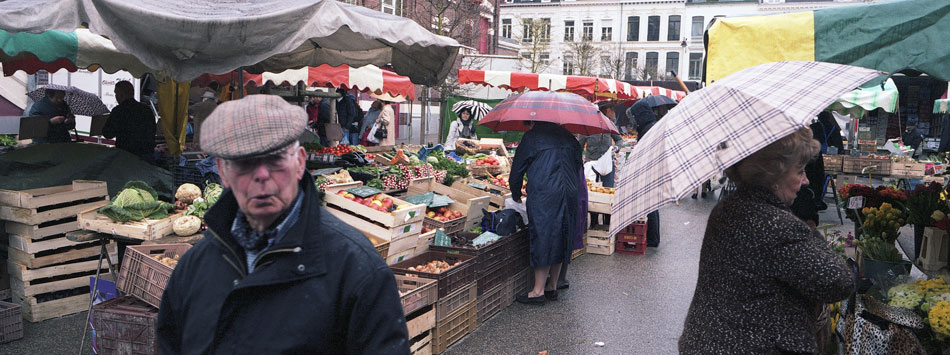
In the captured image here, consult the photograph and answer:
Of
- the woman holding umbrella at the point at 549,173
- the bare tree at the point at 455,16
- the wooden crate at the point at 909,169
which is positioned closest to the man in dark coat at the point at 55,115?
the woman holding umbrella at the point at 549,173

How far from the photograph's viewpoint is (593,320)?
6.34 metres

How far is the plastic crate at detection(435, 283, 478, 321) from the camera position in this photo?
5.36 m

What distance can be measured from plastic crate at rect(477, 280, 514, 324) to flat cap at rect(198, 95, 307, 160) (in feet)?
14.9

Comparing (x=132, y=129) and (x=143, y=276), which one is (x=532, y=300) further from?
(x=132, y=129)

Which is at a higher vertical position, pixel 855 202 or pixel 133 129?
pixel 133 129

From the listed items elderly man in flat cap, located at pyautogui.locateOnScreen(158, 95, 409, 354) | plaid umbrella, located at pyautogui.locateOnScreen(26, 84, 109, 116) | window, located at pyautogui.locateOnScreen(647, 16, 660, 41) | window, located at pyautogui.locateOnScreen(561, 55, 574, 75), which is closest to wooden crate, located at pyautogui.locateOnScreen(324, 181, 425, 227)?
elderly man in flat cap, located at pyautogui.locateOnScreen(158, 95, 409, 354)

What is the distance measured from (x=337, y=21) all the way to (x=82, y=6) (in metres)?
1.77

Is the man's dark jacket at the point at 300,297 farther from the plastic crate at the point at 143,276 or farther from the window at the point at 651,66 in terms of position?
the window at the point at 651,66

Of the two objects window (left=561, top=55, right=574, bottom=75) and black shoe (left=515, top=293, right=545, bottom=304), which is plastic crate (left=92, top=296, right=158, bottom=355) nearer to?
black shoe (left=515, top=293, right=545, bottom=304)

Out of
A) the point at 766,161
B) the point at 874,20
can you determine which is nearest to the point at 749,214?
the point at 766,161

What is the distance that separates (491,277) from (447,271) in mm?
999

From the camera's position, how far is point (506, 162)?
11930 mm

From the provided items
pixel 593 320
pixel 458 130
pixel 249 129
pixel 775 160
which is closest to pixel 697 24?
pixel 458 130

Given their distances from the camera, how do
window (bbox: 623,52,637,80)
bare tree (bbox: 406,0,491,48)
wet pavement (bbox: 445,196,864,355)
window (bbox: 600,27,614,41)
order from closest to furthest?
wet pavement (bbox: 445,196,864,355), bare tree (bbox: 406,0,491,48), window (bbox: 623,52,637,80), window (bbox: 600,27,614,41)
